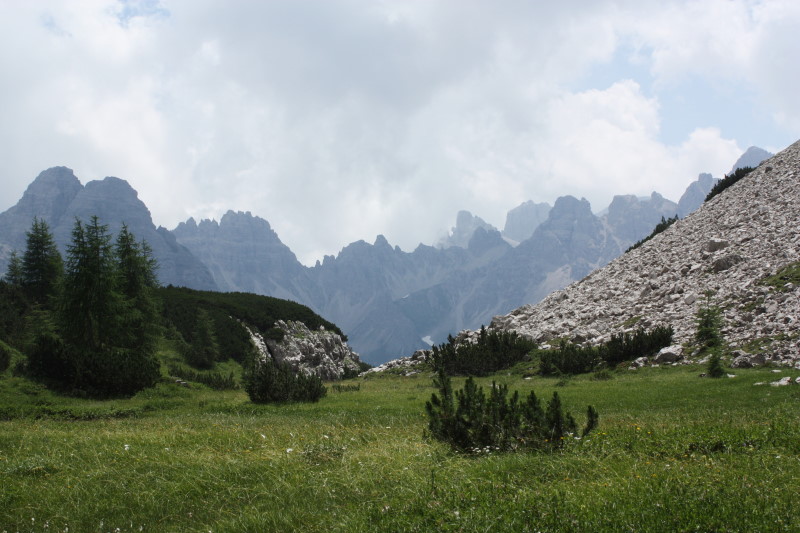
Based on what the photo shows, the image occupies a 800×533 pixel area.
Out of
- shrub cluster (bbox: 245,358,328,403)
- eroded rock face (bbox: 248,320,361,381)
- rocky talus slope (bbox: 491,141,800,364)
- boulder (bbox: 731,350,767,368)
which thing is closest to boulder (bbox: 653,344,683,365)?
rocky talus slope (bbox: 491,141,800,364)

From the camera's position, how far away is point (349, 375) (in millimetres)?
53344

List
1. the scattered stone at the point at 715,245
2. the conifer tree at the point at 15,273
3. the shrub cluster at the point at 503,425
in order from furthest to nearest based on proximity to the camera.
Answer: the conifer tree at the point at 15,273 → the scattered stone at the point at 715,245 → the shrub cluster at the point at 503,425

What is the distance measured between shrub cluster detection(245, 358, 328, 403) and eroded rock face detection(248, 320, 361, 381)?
1169 inches

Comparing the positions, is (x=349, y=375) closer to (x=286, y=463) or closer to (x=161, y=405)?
(x=161, y=405)

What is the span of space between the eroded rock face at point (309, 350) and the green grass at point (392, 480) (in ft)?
138

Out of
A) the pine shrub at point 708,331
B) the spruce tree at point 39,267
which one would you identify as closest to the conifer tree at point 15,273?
the spruce tree at point 39,267

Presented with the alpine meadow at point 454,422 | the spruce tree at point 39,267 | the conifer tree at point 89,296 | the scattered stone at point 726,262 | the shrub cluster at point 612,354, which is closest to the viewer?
the alpine meadow at point 454,422

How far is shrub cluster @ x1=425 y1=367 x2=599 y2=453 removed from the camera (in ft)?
30.4

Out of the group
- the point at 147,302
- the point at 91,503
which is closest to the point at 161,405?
the point at 91,503

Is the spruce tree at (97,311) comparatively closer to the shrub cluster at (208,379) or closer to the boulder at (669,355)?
the shrub cluster at (208,379)

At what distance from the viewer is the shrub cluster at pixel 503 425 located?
9.26 metres

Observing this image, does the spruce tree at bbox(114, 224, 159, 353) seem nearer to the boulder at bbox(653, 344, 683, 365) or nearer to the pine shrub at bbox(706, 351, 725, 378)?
the boulder at bbox(653, 344, 683, 365)

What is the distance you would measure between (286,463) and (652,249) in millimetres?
52266

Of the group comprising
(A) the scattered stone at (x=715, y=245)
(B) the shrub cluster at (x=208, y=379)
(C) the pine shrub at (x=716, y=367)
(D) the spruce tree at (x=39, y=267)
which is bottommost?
(C) the pine shrub at (x=716, y=367)
